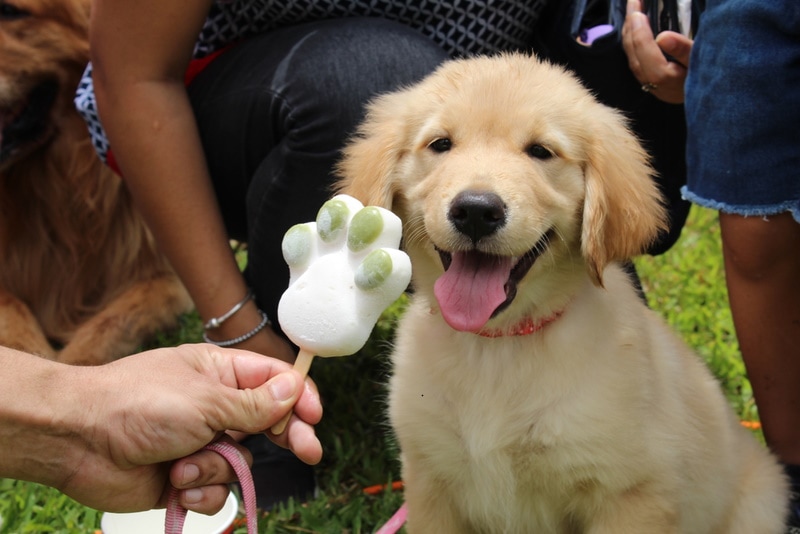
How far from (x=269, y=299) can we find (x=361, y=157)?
2.87ft

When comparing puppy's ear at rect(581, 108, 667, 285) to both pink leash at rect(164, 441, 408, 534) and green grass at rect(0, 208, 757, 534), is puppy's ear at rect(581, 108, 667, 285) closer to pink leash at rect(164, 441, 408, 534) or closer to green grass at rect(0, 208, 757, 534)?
pink leash at rect(164, 441, 408, 534)

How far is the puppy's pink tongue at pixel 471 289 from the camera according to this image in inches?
77.9

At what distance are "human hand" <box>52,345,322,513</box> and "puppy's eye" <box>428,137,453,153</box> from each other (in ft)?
2.44

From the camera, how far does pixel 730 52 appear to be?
2.30 m

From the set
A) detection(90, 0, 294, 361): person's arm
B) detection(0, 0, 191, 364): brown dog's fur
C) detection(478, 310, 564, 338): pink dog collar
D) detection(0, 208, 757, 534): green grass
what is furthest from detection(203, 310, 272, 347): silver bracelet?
detection(0, 0, 191, 364): brown dog's fur

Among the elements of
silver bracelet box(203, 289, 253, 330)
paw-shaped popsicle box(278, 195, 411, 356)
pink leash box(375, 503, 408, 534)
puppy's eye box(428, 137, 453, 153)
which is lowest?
pink leash box(375, 503, 408, 534)

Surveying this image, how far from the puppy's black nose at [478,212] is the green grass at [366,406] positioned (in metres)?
1.13

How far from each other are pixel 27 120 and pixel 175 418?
2365 mm

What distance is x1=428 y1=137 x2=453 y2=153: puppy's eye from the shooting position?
7.11 ft

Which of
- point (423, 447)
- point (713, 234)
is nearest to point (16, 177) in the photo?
point (423, 447)

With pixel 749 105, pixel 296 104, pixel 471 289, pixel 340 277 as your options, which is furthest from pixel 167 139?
pixel 749 105

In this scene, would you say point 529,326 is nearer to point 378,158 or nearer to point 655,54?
point 378,158

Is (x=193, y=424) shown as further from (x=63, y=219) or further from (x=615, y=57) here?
(x=63, y=219)

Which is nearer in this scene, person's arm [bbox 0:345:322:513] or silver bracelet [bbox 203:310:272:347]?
person's arm [bbox 0:345:322:513]
